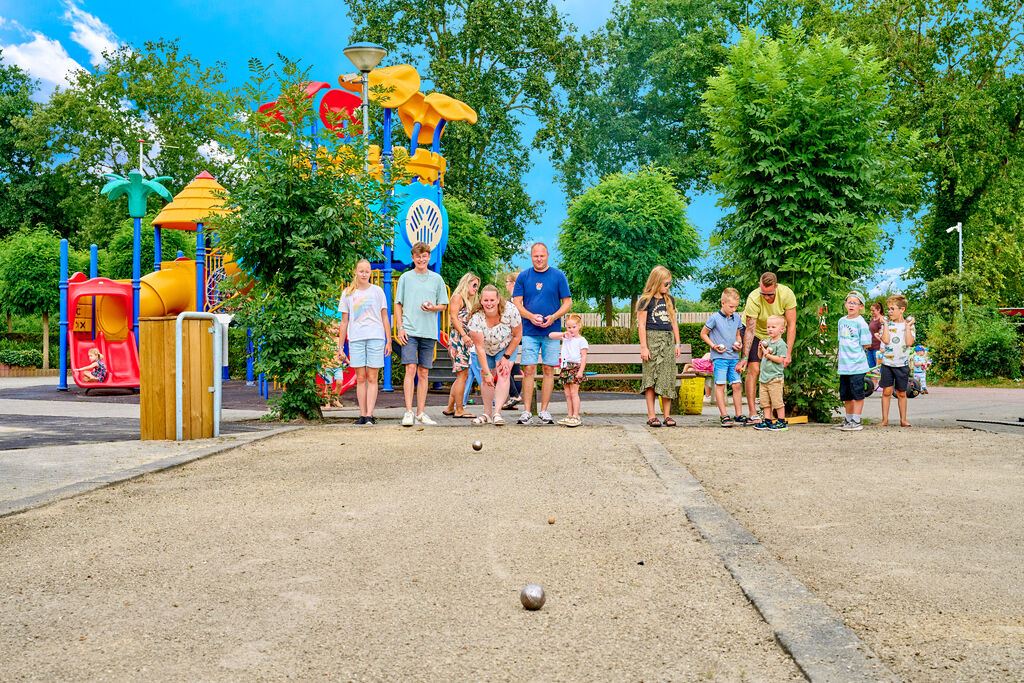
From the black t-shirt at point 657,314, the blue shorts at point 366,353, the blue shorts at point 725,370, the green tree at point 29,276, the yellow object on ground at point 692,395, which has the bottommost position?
the yellow object on ground at point 692,395

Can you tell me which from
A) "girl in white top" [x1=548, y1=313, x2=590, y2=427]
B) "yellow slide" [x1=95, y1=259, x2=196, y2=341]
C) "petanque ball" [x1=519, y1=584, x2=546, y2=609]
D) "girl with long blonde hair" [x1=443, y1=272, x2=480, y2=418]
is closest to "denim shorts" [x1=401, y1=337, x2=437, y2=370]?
"girl with long blonde hair" [x1=443, y1=272, x2=480, y2=418]

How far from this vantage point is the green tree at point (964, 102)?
38.1 metres

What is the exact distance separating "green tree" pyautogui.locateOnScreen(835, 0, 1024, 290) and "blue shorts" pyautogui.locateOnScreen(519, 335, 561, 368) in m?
31.5

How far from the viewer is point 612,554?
450 centimetres

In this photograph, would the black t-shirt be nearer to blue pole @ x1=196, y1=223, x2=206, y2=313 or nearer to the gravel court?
the gravel court

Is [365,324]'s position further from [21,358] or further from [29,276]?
[21,358]

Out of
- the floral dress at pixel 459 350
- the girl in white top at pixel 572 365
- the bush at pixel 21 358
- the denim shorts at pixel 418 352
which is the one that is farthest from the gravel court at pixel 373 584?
the bush at pixel 21 358

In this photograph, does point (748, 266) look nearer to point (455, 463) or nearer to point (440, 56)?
point (455, 463)

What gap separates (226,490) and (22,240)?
1075 inches

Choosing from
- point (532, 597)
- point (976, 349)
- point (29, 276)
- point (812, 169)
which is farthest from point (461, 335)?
point (29, 276)

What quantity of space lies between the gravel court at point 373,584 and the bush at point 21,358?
31.1 metres

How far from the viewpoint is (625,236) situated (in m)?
36.3

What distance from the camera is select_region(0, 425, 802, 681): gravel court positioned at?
310cm

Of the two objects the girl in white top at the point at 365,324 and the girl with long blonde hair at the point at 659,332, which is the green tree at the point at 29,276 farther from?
the girl with long blonde hair at the point at 659,332
